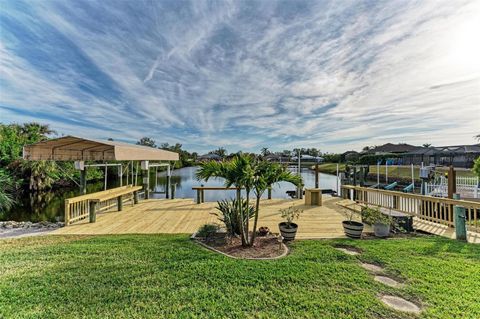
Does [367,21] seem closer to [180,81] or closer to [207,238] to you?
[207,238]

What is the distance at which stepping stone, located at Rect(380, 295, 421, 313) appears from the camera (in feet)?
6.64

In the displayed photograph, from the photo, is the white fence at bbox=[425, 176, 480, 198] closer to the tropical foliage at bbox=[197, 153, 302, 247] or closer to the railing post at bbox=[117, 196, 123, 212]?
the tropical foliage at bbox=[197, 153, 302, 247]

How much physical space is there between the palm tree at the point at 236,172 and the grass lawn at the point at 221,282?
115cm

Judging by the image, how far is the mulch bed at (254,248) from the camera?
11.0 feet

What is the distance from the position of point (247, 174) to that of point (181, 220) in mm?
3460

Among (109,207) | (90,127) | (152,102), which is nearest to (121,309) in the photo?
(109,207)

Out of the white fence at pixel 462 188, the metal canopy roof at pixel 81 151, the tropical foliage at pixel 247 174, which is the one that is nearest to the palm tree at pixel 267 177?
the tropical foliage at pixel 247 174

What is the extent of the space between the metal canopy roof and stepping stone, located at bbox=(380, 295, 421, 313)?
561cm

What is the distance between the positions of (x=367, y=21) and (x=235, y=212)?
7385 mm

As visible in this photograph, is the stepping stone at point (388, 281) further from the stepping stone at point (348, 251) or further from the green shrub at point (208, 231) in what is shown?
the green shrub at point (208, 231)

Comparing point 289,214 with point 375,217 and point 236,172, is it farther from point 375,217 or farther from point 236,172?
point 236,172

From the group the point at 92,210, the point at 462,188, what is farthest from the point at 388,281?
the point at 462,188

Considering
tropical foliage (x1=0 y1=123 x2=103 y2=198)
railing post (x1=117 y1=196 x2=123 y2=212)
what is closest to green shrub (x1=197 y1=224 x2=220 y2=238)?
A: railing post (x1=117 y1=196 x2=123 y2=212)

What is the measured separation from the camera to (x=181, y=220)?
5855mm
